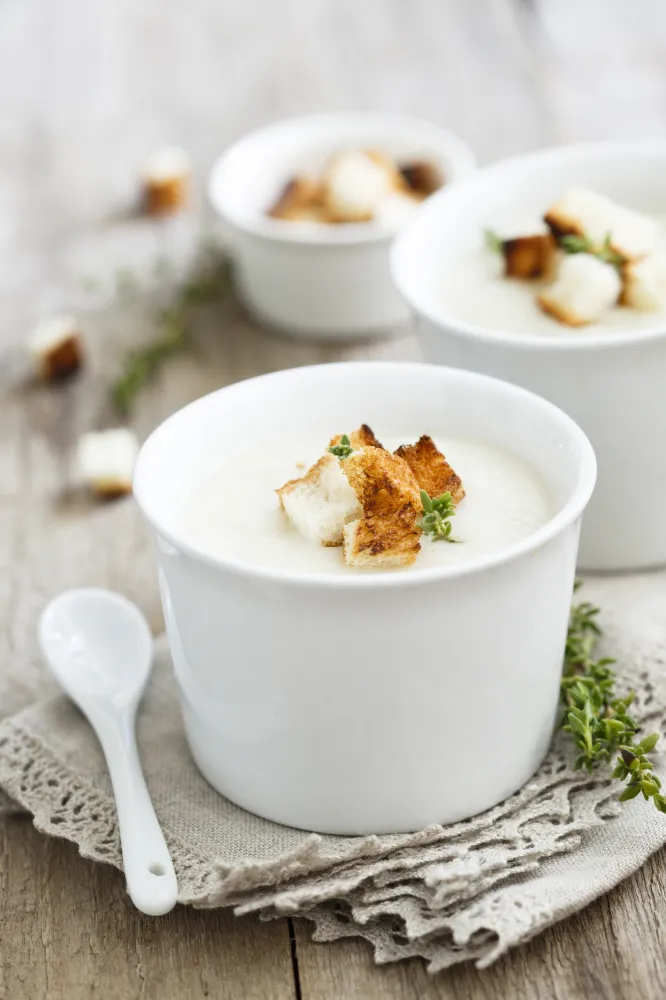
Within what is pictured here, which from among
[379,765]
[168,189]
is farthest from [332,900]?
[168,189]

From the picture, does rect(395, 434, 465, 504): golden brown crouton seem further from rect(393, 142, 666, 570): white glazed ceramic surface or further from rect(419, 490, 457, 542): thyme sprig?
rect(393, 142, 666, 570): white glazed ceramic surface

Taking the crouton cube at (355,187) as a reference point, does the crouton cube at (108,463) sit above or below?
below

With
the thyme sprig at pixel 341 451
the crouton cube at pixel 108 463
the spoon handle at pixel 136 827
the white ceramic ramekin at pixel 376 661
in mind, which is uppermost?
the thyme sprig at pixel 341 451

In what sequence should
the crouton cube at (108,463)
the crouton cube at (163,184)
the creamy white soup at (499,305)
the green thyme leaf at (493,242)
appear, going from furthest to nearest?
the crouton cube at (163,184) < the crouton cube at (108,463) < the green thyme leaf at (493,242) < the creamy white soup at (499,305)

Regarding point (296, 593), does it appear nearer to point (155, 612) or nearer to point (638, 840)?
point (638, 840)

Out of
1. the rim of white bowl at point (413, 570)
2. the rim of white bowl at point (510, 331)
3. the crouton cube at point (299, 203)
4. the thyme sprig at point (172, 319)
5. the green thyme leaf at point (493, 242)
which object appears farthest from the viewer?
the crouton cube at point (299, 203)

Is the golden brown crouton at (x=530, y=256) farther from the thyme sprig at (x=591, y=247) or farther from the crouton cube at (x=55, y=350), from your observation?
the crouton cube at (x=55, y=350)

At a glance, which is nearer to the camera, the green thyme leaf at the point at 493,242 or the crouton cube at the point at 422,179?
the green thyme leaf at the point at 493,242

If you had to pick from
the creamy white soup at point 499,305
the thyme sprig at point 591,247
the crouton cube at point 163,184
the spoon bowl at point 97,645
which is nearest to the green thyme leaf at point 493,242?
the creamy white soup at point 499,305
